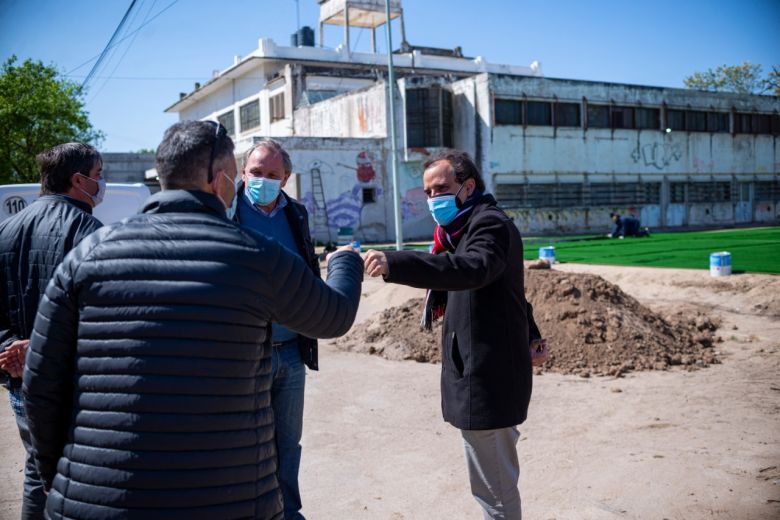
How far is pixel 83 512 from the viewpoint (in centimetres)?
183

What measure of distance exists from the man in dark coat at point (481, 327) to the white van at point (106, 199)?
627 centimetres

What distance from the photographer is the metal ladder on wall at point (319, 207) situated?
2934 centimetres

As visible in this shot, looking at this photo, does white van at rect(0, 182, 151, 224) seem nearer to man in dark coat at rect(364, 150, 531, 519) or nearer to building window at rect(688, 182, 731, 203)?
man in dark coat at rect(364, 150, 531, 519)

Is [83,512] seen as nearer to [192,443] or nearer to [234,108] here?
[192,443]

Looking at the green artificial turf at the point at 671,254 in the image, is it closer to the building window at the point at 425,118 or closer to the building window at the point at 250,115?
the building window at the point at 425,118

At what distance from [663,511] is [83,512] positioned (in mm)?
3413

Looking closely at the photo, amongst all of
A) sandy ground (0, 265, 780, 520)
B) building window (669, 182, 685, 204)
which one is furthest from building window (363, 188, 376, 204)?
sandy ground (0, 265, 780, 520)

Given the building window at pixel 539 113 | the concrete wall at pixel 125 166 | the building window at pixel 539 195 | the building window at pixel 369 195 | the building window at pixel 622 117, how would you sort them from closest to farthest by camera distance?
1. the building window at pixel 369 195
2. the building window at pixel 539 195
3. the building window at pixel 539 113
4. the building window at pixel 622 117
5. the concrete wall at pixel 125 166

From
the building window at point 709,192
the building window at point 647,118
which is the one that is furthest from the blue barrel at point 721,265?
the building window at point 709,192

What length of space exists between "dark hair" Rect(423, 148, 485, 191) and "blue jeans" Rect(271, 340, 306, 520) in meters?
1.31

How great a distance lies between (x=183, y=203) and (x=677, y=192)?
40178mm

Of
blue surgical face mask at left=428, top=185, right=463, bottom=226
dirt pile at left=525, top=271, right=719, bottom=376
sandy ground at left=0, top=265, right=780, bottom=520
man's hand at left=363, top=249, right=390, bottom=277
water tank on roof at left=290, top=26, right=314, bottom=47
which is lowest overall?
sandy ground at left=0, top=265, right=780, bottom=520

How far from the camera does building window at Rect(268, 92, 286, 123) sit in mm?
38938

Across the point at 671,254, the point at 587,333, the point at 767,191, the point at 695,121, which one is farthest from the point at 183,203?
the point at 767,191
